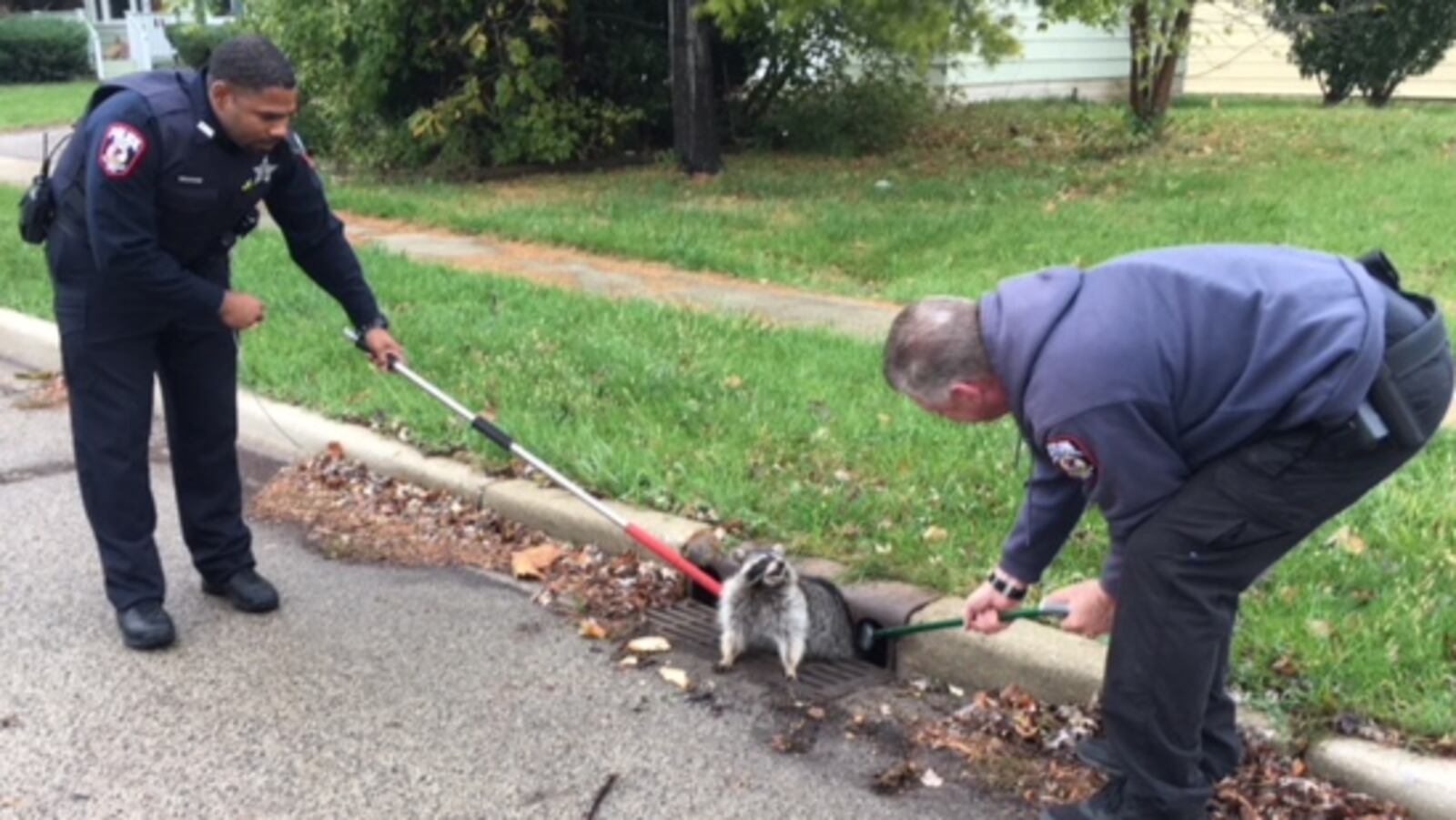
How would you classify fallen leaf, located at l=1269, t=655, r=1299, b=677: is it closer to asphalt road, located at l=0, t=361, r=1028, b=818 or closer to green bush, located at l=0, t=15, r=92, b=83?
asphalt road, located at l=0, t=361, r=1028, b=818

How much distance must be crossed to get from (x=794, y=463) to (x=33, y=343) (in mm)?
5077

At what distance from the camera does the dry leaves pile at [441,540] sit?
189 inches

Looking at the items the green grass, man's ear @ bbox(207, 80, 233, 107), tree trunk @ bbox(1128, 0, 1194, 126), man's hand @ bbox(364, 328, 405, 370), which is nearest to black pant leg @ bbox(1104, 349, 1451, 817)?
man's hand @ bbox(364, 328, 405, 370)

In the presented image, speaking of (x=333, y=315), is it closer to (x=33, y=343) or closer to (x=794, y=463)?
(x=33, y=343)

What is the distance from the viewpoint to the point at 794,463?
546 cm

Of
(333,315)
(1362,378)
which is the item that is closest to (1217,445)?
(1362,378)

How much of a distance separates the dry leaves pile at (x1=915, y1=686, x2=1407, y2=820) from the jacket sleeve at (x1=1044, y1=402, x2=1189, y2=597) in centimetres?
92

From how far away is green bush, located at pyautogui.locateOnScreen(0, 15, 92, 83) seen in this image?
32906 mm

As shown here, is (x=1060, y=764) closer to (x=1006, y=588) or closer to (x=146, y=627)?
(x=1006, y=588)

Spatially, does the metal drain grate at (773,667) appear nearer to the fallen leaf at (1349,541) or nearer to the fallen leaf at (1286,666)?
the fallen leaf at (1286,666)

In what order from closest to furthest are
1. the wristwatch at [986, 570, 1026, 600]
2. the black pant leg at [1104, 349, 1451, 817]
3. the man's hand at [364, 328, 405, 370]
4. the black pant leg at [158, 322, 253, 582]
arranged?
the black pant leg at [1104, 349, 1451, 817], the wristwatch at [986, 570, 1026, 600], the black pant leg at [158, 322, 253, 582], the man's hand at [364, 328, 405, 370]

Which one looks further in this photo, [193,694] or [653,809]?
[193,694]

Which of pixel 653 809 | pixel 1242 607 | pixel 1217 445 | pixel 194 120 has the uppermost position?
pixel 194 120

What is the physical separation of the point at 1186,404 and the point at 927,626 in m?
1.42
